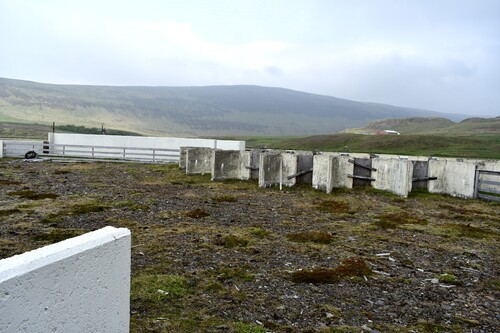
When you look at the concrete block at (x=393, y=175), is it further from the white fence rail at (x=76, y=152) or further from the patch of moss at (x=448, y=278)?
the white fence rail at (x=76, y=152)

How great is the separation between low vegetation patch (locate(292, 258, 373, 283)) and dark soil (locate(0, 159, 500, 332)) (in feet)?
0.07

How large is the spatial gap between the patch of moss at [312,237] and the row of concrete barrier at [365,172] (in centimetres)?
763

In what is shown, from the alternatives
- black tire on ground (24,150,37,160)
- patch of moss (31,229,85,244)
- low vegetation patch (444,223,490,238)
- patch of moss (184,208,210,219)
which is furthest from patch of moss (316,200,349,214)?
black tire on ground (24,150,37,160)

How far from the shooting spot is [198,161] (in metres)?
24.3

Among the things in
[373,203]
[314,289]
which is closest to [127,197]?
[373,203]

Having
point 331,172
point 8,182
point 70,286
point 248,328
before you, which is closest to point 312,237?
point 248,328

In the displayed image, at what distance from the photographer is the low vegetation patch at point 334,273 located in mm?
7679

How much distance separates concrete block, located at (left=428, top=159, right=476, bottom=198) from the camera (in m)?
18.1

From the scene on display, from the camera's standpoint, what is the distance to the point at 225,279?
7.52m

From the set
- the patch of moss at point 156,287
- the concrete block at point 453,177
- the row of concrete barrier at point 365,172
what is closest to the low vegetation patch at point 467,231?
the row of concrete barrier at point 365,172

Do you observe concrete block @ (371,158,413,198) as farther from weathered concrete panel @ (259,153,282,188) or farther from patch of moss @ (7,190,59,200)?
patch of moss @ (7,190,59,200)

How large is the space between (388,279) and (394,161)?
449 inches

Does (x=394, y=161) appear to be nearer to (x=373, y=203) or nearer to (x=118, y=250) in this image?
(x=373, y=203)

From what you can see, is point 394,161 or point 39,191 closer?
point 39,191
